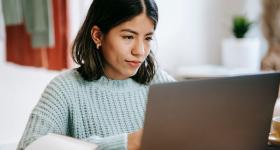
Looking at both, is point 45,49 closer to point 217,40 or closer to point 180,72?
point 180,72

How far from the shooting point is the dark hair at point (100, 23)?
3.55ft

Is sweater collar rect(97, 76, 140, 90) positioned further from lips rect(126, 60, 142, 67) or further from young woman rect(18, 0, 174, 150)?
lips rect(126, 60, 142, 67)

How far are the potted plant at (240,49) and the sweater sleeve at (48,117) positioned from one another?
1794 mm

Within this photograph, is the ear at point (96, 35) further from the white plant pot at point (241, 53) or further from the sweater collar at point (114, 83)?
the white plant pot at point (241, 53)

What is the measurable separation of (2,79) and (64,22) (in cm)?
40

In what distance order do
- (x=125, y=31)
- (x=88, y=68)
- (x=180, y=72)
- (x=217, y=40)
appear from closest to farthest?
1. (x=125, y=31)
2. (x=88, y=68)
3. (x=180, y=72)
4. (x=217, y=40)

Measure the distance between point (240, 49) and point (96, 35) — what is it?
5.64ft

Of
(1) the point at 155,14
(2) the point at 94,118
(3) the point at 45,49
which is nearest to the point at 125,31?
(1) the point at 155,14

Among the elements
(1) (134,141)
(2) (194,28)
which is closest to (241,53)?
(2) (194,28)

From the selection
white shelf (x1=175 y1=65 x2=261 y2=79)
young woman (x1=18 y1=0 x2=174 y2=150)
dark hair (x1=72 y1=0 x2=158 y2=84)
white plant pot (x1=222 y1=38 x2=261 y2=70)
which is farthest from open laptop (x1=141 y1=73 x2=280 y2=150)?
white plant pot (x1=222 y1=38 x2=261 y2=70)

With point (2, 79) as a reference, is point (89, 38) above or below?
above

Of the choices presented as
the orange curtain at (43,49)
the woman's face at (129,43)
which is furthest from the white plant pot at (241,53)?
the woman's face at (129,43)

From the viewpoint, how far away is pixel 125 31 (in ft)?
3.48

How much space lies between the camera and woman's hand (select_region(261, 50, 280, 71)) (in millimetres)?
2705
